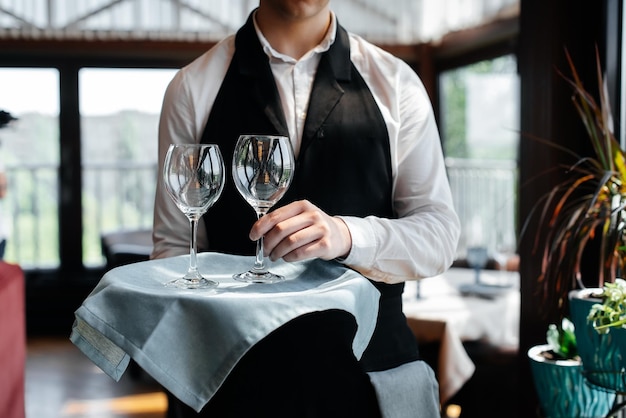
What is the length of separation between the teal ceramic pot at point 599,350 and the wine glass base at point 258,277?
107 cm

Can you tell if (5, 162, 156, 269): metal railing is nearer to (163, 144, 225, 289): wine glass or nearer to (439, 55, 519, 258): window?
(439, 55, 519, 258): window

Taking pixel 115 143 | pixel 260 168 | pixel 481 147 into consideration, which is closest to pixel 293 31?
pixel 260 168

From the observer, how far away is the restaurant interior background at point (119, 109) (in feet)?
19.4

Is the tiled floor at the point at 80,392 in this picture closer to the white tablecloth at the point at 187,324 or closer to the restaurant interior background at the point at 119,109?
the restaurant interior background at the point at 119,109

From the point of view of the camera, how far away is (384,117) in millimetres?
1492

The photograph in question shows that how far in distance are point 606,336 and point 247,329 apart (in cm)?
133

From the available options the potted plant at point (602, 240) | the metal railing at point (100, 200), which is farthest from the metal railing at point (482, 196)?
the potted plant at point (602, 240)

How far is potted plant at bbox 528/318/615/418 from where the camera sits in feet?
7.89

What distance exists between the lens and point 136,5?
6.00m

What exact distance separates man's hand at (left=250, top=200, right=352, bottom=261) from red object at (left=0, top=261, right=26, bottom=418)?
5.56 ft

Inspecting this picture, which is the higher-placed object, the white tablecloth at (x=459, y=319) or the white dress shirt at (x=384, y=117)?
the white dress shirt at (x=384, y=117)

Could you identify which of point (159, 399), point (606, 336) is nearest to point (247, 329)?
point (606, 336)

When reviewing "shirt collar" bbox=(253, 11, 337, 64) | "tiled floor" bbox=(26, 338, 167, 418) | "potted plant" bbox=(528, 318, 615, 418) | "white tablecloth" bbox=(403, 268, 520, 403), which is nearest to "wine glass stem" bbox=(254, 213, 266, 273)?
"shirt collar" bbox=(253, 11, 337, 64)

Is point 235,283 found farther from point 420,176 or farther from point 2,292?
point 2,292
